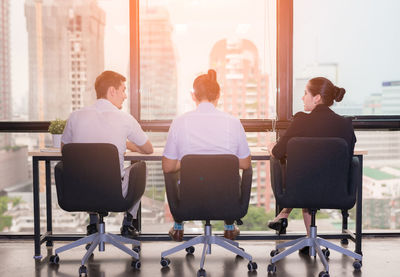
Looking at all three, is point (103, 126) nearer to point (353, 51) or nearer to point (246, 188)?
point (246, 188)

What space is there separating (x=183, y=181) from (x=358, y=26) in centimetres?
250

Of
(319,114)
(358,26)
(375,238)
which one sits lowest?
(375,238)

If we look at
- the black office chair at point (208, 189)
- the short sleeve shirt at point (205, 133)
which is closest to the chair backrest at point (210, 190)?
the black office chair at point (208, 189)

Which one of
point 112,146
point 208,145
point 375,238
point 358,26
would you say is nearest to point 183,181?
point 208,145

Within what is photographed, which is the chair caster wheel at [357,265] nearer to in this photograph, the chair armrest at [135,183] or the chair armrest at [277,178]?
the chair armrest at [277,178]

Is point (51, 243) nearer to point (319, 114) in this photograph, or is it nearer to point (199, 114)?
point (199, 114)

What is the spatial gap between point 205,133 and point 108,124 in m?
0.68

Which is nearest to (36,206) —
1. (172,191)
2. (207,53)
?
(172,191)

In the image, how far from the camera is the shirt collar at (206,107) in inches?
110

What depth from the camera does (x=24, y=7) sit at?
406 centimetres

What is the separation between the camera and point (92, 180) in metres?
2.82

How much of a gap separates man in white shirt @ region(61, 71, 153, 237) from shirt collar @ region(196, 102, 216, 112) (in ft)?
1.63

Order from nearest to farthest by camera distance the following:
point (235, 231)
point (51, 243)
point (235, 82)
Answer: point (235, 231) < point (51, 243) < point (235, 82)

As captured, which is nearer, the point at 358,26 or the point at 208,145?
the point at 208,145
